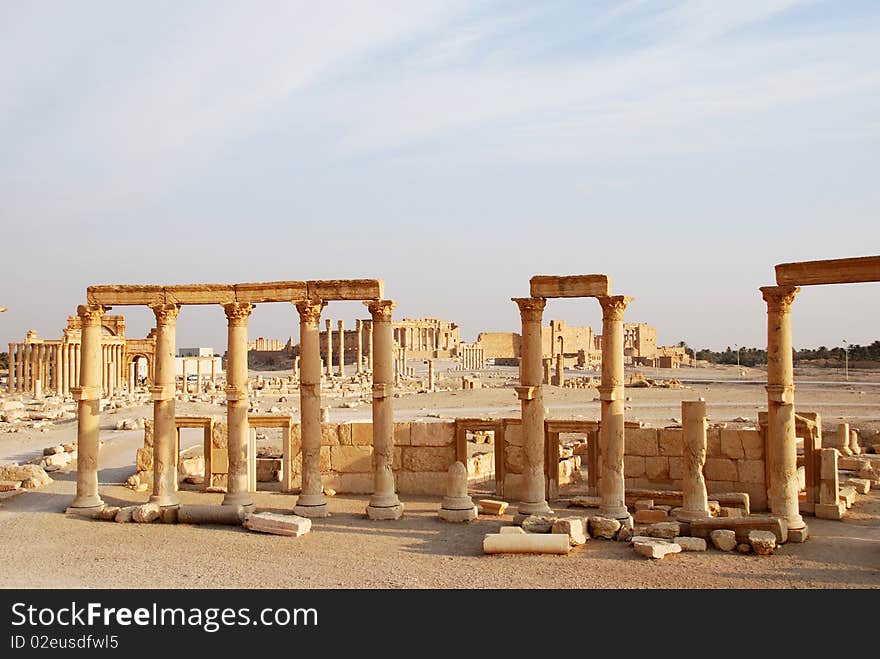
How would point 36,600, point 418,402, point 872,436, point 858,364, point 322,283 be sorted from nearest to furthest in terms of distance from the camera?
point 36,600 < point 322,283 < point 872,436 < point 418,402 < point 858,364

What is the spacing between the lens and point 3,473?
20.7m

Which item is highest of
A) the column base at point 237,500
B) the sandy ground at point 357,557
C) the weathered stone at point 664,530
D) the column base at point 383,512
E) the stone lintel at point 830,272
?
the stone lintel at point 830,272

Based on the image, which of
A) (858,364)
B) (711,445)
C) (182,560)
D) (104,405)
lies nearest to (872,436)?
(711,445)

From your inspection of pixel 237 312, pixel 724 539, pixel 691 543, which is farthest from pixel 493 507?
pixel 237 312

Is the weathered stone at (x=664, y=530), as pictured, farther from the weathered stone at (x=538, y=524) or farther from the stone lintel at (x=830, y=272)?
the stone lintel at (x=830, y=272)

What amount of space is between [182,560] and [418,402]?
34.6m

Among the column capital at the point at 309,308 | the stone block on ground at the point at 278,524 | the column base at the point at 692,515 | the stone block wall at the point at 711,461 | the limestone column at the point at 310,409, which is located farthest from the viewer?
the stone block wall at the point at 711,461

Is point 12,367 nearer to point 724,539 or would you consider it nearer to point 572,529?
point 572,529

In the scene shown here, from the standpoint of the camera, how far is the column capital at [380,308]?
57.2ft

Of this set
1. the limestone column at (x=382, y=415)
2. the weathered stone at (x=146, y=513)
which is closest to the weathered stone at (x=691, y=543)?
the limestone column at (x=382, y=415)

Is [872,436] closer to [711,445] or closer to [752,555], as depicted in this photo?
[711,445]

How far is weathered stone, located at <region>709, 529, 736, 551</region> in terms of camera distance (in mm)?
14188

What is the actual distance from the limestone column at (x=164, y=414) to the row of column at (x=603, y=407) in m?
7.84

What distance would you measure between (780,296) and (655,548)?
18.4ft
